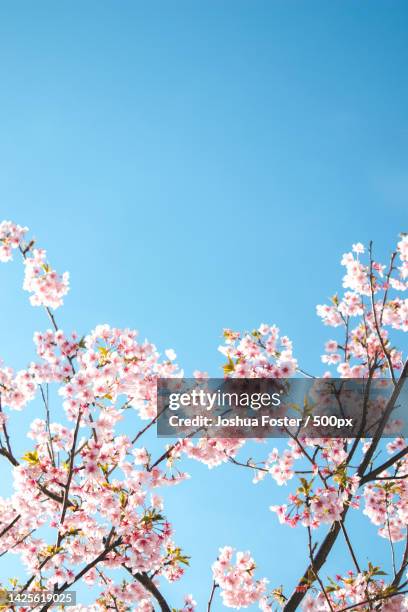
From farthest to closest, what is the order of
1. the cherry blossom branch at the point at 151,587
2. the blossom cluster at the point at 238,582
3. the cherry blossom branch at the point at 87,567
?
the blossom cluster at the point at 238,582
the cherry blossom branch at the point at 151,587
the cherry blossom branch at the point at 87,567

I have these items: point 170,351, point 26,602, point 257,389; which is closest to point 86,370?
point 170,351

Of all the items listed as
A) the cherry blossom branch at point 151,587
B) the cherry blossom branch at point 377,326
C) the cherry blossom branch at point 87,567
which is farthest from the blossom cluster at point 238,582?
the cherry blossom branch at point 377,326

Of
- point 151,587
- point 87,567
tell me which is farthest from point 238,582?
point 87,567

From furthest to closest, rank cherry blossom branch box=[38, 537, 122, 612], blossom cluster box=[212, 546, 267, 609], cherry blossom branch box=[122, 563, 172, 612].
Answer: blossom cluster box=[212, 546, 267, 609]
cherry blossom branch box=[122, 563, 172, 612]
cherry blossom branch box=[38, 537, 122, 612]

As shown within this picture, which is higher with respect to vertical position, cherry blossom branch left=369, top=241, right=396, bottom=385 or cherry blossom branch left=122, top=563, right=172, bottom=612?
cherry blossom branch left=369, top=241, right=396, bottom=385

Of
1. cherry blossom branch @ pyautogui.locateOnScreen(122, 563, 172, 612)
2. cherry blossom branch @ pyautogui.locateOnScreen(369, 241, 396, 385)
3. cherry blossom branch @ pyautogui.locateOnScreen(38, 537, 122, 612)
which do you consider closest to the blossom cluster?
cherry blossom branch @ pyautogui.locateOnScreen(122, 563, 172, 612)

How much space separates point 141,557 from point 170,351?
2561 millimetres

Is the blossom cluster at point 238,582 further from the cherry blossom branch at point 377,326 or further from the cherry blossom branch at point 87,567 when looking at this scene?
the cherry blossom branch at point 377,326

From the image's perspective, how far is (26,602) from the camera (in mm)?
6480

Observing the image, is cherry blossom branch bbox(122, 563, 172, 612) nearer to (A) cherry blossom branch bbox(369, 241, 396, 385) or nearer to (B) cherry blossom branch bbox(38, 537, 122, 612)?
(B) cherry blossom branch bbox(38, 537, 122, 612)

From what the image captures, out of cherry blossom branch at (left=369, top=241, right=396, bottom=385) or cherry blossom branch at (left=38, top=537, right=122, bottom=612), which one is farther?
cherry blossom branch at (left=369, top=241, right=396, bottom=385)

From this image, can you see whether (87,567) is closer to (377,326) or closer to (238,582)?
(238,582)

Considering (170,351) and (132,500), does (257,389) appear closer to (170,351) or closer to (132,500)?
(170,351)

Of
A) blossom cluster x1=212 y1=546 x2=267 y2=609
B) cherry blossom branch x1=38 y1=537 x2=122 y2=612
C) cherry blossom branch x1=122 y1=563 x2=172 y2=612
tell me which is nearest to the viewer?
cherry blossom branch x1=38 y1=537 x2=122 y2=612
